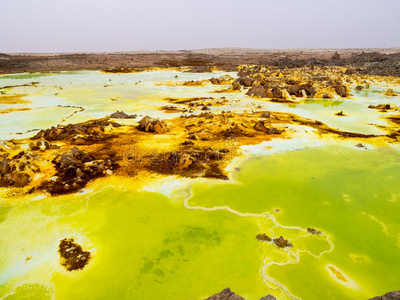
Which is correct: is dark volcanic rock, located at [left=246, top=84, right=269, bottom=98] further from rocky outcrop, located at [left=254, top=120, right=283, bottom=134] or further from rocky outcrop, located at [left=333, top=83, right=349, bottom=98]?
rocky outcrop, located at [left=254, top=120, right=283, bottom=134]

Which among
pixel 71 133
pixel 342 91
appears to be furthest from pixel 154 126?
pixel 342 91

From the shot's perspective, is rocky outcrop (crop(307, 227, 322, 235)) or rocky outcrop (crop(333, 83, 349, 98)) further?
rocky outcrop (crop(333, 83, 349, 98))

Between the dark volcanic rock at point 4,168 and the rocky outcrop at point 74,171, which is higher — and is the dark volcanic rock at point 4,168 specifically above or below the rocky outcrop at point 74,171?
above

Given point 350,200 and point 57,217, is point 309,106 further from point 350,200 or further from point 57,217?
point 57,217

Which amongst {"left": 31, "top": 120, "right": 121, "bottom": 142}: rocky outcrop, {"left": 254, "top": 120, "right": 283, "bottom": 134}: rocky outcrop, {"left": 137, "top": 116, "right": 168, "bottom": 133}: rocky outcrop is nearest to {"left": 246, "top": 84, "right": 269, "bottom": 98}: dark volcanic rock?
{"left": 254, "top": 120, "right": 283, "bottom": 134}: rocky outcrop

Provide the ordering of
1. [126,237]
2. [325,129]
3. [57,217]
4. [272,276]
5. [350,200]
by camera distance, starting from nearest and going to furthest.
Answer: [272,276]
[126,237]
[57,217]
[350,200]
[325,129]

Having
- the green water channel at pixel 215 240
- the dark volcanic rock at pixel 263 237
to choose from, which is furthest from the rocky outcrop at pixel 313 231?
the dark volcanic rock at pixel 263 237

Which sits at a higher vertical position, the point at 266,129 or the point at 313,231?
the point at 266,129

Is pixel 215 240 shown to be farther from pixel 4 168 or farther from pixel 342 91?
pixel 342 91

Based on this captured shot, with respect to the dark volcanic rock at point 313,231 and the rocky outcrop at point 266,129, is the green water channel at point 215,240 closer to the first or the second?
the dark volcanic rock at point 313,231

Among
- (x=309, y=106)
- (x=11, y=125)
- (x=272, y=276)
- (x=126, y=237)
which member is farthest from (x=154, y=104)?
(x=272, y=276)

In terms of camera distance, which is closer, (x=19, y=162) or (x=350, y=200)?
(x=350, y=200)
